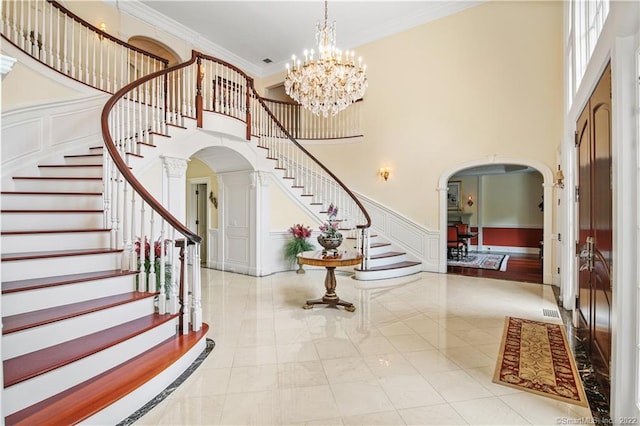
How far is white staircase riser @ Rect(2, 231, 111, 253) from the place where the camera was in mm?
2746

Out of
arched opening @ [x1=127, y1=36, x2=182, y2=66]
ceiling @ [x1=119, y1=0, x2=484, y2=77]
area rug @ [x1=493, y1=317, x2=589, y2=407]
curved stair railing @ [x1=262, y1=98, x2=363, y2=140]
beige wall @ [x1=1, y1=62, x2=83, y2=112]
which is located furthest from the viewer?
curved stair railing @ [x1=262, y1=98, x2=363, y2=140]

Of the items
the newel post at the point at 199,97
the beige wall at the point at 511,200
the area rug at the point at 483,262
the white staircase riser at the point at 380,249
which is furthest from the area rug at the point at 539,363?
the beige wall at the point at 511,200

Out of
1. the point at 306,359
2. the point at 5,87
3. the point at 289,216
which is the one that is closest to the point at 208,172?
the point at 289,216

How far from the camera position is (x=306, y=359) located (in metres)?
2.88

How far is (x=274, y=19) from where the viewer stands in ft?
24.7

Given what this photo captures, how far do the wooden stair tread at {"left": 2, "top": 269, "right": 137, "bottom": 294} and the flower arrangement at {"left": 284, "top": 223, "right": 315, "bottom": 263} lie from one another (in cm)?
412

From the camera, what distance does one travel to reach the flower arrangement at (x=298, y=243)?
267 inches

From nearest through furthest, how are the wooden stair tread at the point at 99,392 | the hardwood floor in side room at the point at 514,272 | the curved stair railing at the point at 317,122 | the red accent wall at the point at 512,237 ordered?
the wooden stair tread at the point at 99,392 < the hardwood floor in side room at the point at 514,272 < the curved stair railing at the point at 317,122 < the red accent wall at the point at 512,237

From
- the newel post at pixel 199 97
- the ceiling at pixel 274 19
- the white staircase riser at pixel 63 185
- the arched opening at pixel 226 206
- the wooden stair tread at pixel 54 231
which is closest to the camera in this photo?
the wooden stair tread at pixel 54 231

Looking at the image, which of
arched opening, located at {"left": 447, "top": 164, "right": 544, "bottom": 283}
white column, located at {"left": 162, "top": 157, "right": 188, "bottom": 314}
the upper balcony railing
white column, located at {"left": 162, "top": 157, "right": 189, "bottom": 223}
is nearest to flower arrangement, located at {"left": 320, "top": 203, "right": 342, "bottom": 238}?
the upper balcony railing

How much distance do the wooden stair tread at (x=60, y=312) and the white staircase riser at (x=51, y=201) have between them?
1549mm

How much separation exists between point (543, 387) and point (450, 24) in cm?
710

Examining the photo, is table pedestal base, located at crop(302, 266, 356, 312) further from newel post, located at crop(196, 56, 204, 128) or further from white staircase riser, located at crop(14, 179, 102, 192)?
newel post, located at crop(196, 56, 204, 128)

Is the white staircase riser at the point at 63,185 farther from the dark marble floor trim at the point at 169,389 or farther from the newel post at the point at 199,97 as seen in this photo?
the dark marble floor trim at the point at 169,389
